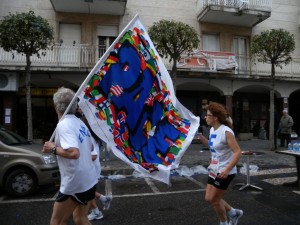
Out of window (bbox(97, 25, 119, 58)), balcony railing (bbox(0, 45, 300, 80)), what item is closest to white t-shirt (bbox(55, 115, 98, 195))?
balcony railing (bbox(0, 45, 300, 80))

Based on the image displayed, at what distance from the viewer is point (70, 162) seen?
3.38m

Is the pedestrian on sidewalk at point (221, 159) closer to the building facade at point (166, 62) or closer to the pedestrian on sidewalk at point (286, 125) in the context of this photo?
the pedestrian on sidewalk at point (286, 125)

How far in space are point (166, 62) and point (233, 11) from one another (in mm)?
4453

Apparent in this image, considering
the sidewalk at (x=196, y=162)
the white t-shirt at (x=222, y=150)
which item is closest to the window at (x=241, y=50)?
the sidewalk at (x=196, y=162)

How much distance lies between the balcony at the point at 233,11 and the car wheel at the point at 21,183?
13805 millimetres

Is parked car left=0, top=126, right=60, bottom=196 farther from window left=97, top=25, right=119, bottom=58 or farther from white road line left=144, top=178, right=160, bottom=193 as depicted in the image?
window left=97, top=25, right=119, bottom=58

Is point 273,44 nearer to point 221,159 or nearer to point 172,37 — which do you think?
point 172,37

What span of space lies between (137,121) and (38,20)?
1014cm

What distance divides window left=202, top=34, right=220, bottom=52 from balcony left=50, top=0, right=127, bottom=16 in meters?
5.02

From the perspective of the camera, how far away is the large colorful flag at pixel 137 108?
3.55 m

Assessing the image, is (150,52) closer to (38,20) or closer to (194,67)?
(38,20)

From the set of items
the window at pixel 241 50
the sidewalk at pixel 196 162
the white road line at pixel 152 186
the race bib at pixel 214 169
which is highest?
the window at pixel 241 50

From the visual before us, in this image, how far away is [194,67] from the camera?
59.7 feet

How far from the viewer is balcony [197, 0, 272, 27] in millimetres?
18281
